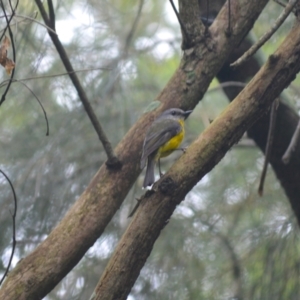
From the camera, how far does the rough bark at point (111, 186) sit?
212cm

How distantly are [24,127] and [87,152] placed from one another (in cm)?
35

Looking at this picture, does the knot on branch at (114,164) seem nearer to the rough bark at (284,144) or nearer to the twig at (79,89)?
the twig at (79,89)

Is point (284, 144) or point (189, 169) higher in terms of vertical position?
point (284, 144)

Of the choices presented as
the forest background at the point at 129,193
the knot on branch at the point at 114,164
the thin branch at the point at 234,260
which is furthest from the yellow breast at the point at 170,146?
the thin branch at the point at 234,260

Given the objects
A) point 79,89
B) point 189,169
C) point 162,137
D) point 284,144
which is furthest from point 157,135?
point 284,144

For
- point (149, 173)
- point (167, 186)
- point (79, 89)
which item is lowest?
point (167, 186)

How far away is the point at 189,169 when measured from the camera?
1.89 metres

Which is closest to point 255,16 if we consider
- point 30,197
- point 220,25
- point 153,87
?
point 220,25

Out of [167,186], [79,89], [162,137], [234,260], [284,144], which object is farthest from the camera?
[234,260]

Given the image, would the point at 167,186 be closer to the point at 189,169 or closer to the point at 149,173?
the point at 189,169

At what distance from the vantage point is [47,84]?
3.36 m

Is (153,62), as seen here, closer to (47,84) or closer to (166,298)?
(47,84)

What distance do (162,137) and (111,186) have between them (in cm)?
27

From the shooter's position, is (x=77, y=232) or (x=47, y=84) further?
(x=47, y=84)
